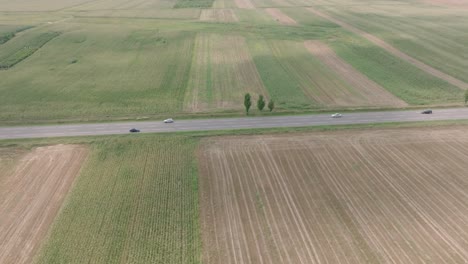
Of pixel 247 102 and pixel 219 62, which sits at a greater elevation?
pixel 219 62

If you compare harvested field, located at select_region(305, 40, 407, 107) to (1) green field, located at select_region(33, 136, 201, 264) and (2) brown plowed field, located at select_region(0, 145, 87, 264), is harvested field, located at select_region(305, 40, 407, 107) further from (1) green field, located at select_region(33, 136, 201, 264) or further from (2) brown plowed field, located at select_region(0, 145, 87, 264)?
(2) brown plowed field, located at select_region(0, 145, 87, 264)

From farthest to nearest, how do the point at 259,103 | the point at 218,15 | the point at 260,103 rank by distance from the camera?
the point at 218,15, the point at 259,103, the point at 260,103

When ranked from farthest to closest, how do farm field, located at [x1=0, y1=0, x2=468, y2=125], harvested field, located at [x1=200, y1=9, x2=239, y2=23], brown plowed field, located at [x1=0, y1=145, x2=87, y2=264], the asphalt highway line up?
harvested field, located at [x1=200, y1=9, x2=239, y2=23]
farm field, located at [x1=0, y1=0, x2=468, y2=125]
the asphalt highway
brown plowed field, located at [x1=0, y1=145, x2=87, y2=264]

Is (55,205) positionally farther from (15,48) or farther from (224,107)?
(15,48)

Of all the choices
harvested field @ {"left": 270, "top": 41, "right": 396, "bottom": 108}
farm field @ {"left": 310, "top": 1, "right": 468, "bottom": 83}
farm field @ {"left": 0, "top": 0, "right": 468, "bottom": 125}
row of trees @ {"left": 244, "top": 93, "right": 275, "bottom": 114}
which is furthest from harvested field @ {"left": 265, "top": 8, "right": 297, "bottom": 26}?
row of trees @ {"left": 244, "top": 93, "right": 275, "bottom": 114}

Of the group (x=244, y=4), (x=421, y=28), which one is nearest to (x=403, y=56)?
(x=421, y=28)

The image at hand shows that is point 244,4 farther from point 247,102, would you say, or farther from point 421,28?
point 247,102

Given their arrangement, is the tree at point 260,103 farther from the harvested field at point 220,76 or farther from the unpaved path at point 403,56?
the unpaved path at point 403,56
